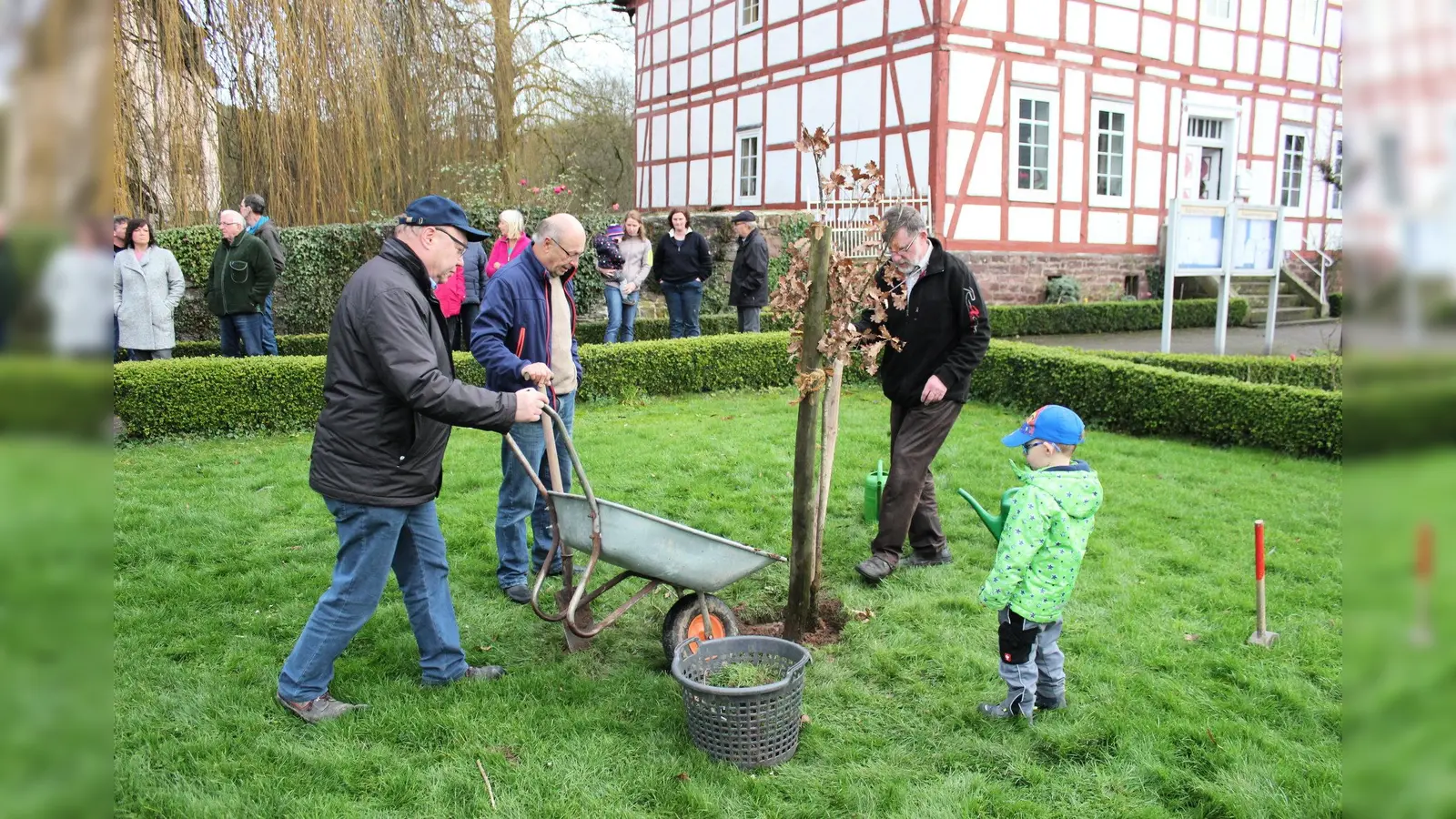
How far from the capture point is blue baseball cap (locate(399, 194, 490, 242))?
12.3ft

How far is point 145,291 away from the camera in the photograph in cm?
918

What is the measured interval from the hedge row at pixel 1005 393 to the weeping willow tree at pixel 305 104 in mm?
3310

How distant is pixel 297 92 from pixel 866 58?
31.9 feet

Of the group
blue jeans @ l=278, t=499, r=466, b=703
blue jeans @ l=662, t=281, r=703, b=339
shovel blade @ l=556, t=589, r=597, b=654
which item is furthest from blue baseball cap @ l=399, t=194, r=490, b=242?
blue jeans @ l=662, t=281, r=703, b=339

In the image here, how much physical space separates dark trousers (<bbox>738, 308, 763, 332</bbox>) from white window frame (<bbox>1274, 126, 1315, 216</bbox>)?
13.6m

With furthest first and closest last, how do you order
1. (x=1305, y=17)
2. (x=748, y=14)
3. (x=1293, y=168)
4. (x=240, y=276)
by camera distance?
(x=1293, y=168) → (x=748, y=14) → (x=1305, y=17) → (x=240, y=276)

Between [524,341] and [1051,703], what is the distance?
2.83 m

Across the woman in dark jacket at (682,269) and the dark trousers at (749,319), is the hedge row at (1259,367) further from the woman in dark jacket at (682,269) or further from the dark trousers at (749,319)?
the woman in dark jacket at (682,269)

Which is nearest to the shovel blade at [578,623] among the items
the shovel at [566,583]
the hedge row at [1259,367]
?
the shovel at [566,583]

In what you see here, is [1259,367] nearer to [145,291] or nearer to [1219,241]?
[1219,241]
